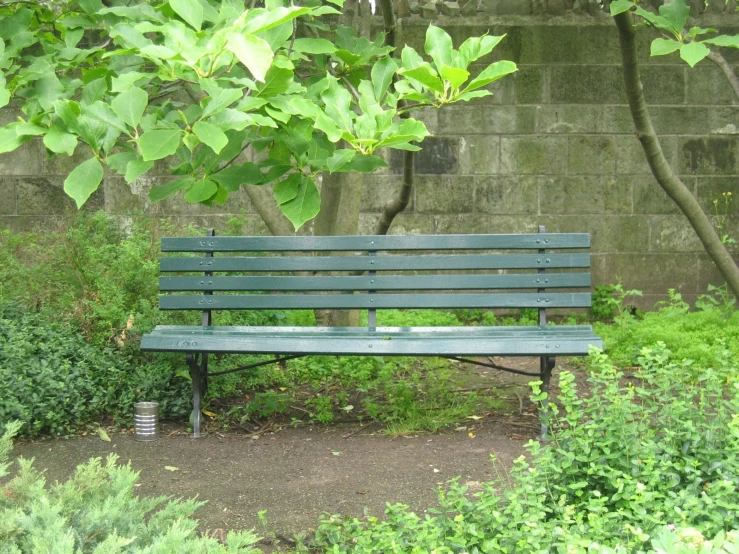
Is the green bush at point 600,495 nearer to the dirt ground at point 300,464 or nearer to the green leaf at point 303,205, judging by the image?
the dirt ground at point 300,464

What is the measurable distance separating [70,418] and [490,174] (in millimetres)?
3660

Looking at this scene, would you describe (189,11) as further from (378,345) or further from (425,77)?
(378,345)

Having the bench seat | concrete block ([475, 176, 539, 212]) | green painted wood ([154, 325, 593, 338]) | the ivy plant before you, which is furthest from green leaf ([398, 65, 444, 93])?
concrete block ([475, 176, 539, 212])

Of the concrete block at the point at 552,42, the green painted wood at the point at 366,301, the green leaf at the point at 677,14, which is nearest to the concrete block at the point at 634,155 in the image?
the concrete block at the point at 552,42

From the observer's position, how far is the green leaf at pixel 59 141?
1.73 m

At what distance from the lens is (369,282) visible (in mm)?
4609

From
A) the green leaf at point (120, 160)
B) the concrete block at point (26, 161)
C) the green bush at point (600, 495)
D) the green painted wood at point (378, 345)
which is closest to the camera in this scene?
the green leaf at point (120, 160)

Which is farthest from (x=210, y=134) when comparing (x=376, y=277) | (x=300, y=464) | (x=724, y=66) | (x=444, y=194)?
(x=444, y=194)

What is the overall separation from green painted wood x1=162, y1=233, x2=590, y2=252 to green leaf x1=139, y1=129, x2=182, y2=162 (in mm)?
2880

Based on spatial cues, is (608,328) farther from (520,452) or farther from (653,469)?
(653,469)

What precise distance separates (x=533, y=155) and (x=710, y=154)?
1366 millimetres

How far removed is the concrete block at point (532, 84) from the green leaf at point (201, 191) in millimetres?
4929

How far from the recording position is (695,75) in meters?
6.49

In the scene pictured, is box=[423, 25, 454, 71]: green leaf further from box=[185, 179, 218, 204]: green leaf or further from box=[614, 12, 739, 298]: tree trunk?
box=[614, 12, 739, 298]: tree trunk
